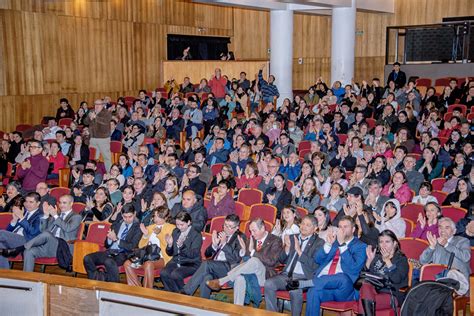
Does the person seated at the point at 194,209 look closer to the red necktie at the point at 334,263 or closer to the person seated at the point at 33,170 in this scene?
the red necktie at the point at 334,263

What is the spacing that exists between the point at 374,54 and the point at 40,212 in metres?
15.3

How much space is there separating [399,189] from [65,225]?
13.0 feet

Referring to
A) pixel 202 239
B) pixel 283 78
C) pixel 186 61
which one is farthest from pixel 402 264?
pixel 186 61

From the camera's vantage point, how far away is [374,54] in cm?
1978

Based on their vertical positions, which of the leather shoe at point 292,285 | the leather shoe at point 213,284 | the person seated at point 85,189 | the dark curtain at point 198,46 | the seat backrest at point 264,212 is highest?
the dark curtain at point 198,46

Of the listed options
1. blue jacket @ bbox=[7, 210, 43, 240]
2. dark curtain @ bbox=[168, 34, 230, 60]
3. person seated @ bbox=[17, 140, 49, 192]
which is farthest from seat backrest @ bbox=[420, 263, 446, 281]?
dark curtain @ bbox=[168, 34, 230, 60]

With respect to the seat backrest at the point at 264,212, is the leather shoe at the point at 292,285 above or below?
below

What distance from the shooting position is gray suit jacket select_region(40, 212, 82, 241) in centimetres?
655

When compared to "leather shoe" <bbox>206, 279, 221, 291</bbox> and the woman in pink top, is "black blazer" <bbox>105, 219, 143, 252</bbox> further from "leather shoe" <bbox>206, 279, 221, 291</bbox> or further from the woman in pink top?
the woman in pink top

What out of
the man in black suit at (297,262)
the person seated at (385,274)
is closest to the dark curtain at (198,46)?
the man in black suit at (297,262)

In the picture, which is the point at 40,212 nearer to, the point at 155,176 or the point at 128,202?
the point at 128,202

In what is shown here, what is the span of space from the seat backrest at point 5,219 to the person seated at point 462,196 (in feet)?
16.9

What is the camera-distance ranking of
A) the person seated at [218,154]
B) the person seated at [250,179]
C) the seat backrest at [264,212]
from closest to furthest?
the seat backrest at [264,212] < the person seated at [250,179] < the person seated at [218,154]

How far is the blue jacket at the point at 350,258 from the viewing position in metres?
5.14
